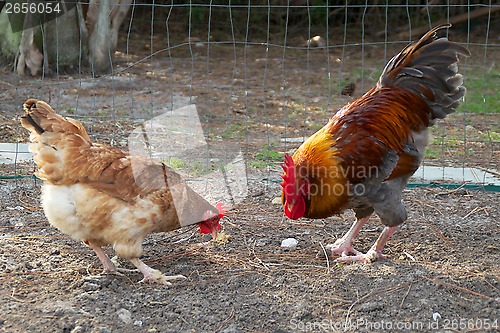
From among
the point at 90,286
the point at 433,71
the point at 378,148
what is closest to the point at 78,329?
the point at 90,286

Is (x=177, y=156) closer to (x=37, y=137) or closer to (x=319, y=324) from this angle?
(x=37, y=137)

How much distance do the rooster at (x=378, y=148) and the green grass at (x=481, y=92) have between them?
4.22 metres

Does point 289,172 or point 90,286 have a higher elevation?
point 289,172

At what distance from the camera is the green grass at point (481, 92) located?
9273mm

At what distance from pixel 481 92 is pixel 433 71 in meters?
5.94

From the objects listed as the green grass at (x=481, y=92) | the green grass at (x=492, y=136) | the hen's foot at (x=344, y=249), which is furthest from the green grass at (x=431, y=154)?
the hen's foot at (x=344, y=249)

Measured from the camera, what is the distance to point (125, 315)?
146 inches

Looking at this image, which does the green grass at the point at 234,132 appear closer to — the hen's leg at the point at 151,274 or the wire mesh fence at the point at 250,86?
the wire mesh fence at the point at 250,86

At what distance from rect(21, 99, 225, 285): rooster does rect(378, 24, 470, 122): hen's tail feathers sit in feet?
6.70

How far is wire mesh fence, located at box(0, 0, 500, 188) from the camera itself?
7066 millimetres

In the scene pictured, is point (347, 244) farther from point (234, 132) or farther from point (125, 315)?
point (234, 132)

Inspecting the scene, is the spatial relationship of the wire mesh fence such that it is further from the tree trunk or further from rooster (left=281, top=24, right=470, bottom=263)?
rooster (left=281, top=24, right=470, bottom=263)

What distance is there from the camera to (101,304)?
12.6ft

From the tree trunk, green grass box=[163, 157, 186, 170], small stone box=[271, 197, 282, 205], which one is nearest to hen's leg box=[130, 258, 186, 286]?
small stone box=[271, 197, 282, 205]
